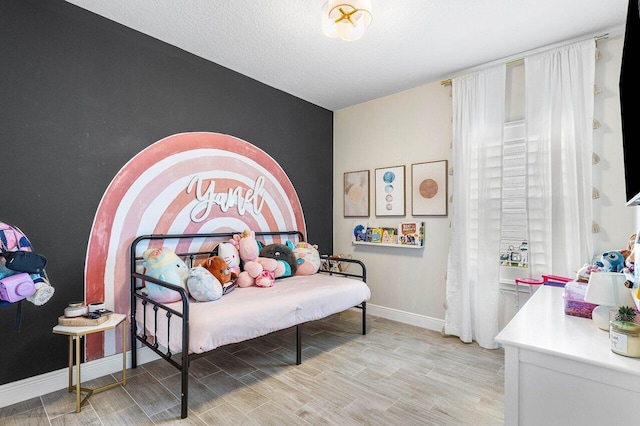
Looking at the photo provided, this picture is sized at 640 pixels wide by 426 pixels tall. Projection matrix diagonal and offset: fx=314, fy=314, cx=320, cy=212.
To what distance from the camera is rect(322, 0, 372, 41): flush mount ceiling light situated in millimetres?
1818

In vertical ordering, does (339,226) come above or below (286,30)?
below

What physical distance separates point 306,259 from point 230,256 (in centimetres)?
84

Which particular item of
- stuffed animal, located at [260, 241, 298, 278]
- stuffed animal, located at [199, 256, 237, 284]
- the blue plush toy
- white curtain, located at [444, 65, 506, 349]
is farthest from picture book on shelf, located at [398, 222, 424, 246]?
stuffed animal, located at [199, 256, 237, 284]

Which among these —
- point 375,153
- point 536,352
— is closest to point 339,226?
point 375,153

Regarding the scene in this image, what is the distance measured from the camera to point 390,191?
3.62 metres

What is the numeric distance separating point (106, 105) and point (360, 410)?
2722 millimetres

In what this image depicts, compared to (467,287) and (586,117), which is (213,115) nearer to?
(467,287)

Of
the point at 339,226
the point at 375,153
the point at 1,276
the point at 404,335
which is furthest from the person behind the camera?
the point at 339,226

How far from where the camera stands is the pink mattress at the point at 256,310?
6.11 feet

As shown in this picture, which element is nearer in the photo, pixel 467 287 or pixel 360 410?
pixel 360 410

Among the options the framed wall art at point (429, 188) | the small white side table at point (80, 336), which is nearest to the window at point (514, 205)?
the framed wall art at point (429, 188)

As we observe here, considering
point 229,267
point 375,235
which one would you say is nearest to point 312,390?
point 229,267

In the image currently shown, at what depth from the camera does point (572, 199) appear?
241 centimetres

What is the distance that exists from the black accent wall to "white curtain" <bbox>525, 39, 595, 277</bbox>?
2893mm
